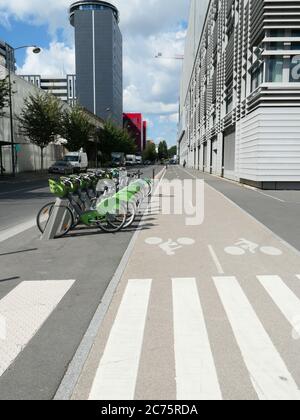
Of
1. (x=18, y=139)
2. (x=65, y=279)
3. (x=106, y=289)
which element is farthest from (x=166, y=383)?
(x=18, y=139)

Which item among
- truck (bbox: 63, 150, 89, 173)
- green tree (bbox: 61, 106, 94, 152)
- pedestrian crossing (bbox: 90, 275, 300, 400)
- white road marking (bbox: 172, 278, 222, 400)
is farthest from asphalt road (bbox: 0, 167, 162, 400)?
green tree (bbox: 61, 106, 94, 152)

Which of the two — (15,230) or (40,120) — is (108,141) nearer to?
(40,120)

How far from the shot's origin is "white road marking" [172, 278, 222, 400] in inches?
112

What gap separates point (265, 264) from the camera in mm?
6355

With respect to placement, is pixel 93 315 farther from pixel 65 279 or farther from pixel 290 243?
pixel 290 243

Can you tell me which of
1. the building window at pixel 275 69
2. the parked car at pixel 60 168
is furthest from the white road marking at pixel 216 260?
the parked car at pixel 60 168

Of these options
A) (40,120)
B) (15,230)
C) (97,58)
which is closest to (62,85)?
(97,58)

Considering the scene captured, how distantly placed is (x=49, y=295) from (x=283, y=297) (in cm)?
304

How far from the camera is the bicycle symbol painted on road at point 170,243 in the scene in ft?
24.6

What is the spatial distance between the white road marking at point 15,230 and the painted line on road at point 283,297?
570 centimetres

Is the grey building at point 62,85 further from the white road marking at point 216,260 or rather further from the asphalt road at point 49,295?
the white road marking at point 216,260

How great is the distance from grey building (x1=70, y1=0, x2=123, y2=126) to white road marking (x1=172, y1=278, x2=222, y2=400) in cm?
14865

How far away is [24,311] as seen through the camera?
4.43 metres

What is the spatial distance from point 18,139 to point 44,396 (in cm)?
3894
